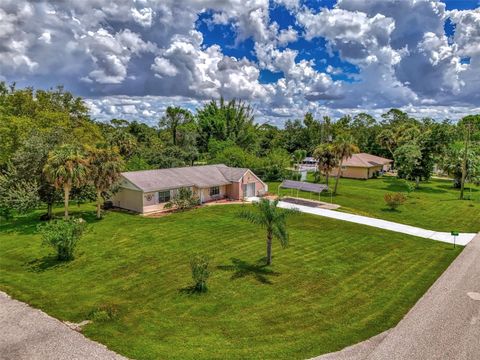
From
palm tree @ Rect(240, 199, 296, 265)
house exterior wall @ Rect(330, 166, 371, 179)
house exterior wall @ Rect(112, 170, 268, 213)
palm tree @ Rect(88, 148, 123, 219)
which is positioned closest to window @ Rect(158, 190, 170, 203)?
house exterior wall @ Rect(112, 170, 268, 213)

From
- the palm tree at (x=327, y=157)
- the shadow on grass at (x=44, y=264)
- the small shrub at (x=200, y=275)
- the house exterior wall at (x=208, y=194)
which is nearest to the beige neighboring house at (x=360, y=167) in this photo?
the palm tree at (x=327, y=157)

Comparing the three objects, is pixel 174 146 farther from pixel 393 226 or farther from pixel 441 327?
pixel 441 327

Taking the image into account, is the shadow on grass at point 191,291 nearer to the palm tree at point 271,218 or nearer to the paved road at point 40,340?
the palm tree at point 271,218

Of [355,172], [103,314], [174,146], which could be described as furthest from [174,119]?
[103,314]

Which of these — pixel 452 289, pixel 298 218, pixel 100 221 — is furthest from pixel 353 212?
pixel 100 221

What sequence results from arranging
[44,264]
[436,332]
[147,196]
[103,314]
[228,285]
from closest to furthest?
[436,332], [103,314], [228,285], [44,264], [147,196]

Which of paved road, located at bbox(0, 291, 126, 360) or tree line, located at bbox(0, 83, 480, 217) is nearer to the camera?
paved road, located at bbox(0, 291, 126, 360)

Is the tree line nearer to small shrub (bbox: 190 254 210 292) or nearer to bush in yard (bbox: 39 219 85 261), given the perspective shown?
bush in yard (bbox: 39 219 85 261)
